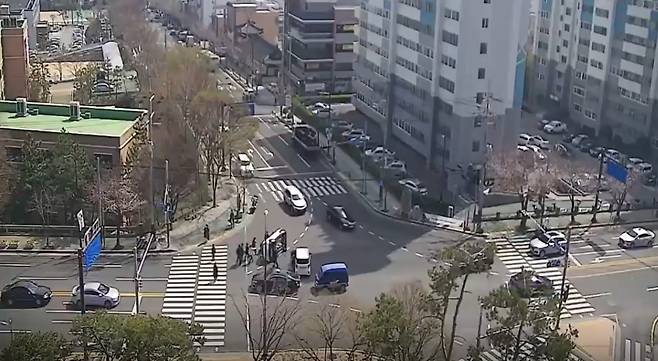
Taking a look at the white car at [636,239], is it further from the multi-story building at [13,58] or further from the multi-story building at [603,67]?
the multi-story building at [13,58]

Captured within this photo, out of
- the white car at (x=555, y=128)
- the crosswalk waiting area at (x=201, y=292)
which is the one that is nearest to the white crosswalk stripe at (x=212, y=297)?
the crosswalk waiting area at (x=201, y=292)

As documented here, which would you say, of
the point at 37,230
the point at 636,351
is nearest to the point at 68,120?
the point at 37,230

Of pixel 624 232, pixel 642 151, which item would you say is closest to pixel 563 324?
pixel 624 232

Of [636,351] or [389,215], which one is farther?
[389,215]

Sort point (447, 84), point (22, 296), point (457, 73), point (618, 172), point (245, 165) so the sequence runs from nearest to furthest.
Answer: point (22, 296) → point (618, 172) → point (457, 73) → point (447, 84) → point (245, 165)

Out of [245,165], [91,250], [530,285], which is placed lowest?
[245,165]

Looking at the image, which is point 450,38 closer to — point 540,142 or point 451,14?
point 451,14

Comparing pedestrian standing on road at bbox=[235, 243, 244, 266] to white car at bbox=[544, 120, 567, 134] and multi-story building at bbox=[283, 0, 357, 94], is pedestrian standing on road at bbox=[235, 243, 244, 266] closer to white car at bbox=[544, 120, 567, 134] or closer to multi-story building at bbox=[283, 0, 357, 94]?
white car at bbox=[544, 120, 567, 134]
